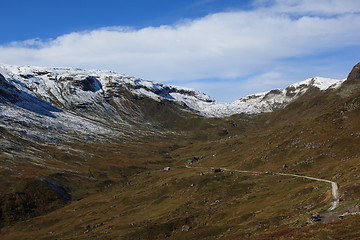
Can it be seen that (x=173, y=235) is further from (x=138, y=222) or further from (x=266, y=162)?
(x=266, y=162)

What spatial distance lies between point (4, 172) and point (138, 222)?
360 ft

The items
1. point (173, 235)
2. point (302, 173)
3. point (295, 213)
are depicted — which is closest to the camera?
point (295, 213)

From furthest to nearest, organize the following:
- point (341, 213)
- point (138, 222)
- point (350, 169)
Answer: point (138, 222) → point (350, 169) → point (341, 213)

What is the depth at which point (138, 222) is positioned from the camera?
95.1 meters

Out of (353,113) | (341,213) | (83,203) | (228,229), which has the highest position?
(353,113)

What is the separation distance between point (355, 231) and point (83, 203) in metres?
128

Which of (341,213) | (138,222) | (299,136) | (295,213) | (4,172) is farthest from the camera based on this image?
(4,172)

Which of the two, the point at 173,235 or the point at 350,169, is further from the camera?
the point at 350,169

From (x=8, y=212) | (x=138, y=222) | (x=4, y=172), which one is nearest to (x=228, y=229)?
(x=138, y=222)

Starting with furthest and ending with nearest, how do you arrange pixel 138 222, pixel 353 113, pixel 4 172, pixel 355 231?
pixel 4 172 → pixel 353 113 → pixel 138 222 → pixel 355 231

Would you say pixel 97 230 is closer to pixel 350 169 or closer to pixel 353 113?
pixel 350 169

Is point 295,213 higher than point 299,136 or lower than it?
lower

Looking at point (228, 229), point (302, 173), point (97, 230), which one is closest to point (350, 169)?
point (302, 173)

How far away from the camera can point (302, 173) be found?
106188 millimetres
